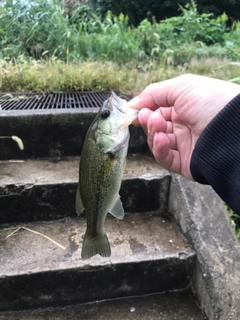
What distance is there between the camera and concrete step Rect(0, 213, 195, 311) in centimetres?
210

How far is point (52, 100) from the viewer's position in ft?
11.2

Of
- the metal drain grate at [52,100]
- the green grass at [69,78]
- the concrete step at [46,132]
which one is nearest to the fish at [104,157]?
the concrete step at [46,132]

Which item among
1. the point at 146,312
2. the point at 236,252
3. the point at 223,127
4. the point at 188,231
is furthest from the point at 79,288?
the point at 223,127

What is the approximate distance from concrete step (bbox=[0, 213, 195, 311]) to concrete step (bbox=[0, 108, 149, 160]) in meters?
0.70

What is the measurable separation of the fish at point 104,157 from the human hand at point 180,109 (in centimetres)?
16

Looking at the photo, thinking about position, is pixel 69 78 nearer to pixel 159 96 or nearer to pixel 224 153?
pixel 159 96

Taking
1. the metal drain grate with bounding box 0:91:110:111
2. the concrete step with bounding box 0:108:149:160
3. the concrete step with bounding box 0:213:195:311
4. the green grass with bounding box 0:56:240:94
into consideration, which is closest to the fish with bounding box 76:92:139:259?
the concrete step with bounding box 0:213:195:311

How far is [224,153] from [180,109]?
344 mm

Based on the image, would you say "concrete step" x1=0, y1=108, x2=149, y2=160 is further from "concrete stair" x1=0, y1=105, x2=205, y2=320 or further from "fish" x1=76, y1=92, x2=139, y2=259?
"fish" x1=76, y1=92, x2=139, y2=259

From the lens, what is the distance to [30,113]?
2795 mm

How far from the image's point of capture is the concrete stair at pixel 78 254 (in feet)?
6.98

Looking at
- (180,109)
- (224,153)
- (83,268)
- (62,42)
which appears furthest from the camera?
(62,42)

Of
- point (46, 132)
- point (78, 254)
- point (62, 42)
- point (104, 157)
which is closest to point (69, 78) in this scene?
point (46, 132)

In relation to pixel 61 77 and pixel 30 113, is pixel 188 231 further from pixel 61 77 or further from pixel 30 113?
pixel 61 77
